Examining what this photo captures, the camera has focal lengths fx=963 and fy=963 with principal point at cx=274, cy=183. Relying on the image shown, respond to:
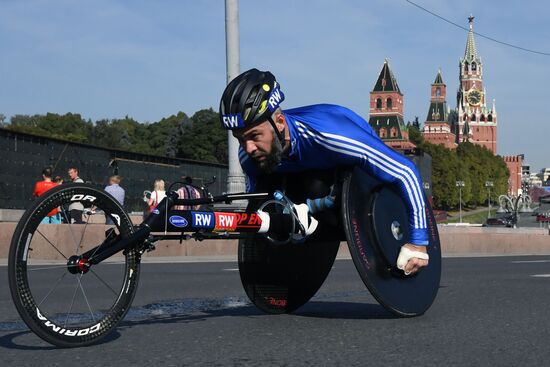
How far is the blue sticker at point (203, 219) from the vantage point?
4.55m

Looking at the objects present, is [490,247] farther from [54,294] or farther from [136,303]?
[54,294]

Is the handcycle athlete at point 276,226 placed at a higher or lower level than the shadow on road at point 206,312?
higher

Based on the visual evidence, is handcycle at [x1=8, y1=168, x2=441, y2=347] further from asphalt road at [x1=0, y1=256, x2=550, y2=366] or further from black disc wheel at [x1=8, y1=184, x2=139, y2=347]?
asphalt road at [x1=0, y1=256, x2=550, y2=366]

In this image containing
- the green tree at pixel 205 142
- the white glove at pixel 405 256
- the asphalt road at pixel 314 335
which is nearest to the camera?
the asphalt road at pixel 314 335

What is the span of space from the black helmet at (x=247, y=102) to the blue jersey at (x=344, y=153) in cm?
23

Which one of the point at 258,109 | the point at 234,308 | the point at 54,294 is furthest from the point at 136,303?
the point at 258,109

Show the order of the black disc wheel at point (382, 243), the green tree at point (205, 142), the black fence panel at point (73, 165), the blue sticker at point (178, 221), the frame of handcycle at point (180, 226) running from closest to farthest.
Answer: the frame of handcycle at point (180, 226)
the blue sticker at point (178, 221)
the black disc wheel at point (382, 243)
the black fence panel at point (73, 165)
the green tree at point (205, 142)

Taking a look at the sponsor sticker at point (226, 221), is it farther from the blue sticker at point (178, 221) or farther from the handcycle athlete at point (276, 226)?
the blue sticker at point (178, 221)

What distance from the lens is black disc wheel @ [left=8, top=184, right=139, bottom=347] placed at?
3.82 meters

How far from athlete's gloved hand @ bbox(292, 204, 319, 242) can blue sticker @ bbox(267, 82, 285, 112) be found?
2.01 ft

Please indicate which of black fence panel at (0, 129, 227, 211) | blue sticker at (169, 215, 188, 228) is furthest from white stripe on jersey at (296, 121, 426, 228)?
black fence panel at (0, 129, 227, 211)

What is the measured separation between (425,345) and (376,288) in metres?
0.83

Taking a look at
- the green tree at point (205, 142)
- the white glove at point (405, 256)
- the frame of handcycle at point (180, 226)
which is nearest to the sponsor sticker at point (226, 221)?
the frame of handcycle at point (180, 226)

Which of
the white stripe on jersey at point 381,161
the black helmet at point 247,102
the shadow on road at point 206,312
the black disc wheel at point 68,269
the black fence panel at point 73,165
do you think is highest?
the black fence panel at point 73,165
